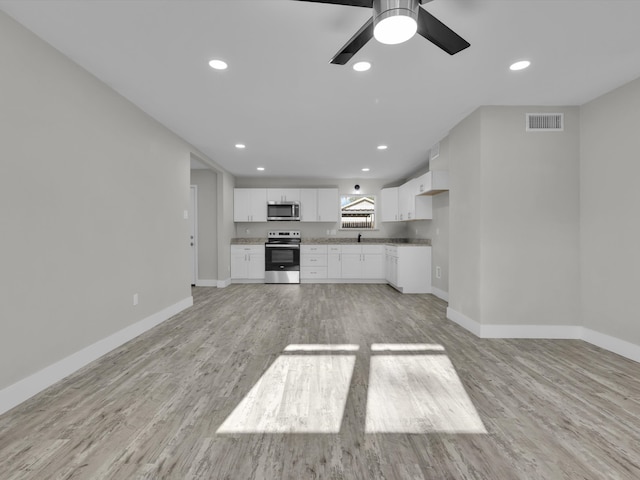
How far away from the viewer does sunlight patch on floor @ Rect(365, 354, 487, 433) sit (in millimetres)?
1761

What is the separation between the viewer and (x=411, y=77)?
2682mm

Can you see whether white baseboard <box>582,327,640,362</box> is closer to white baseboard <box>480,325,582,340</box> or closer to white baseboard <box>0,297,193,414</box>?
white baseboard <box>480,325,582,340</box>

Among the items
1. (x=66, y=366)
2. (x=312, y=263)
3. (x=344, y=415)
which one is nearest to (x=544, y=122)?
(x=344, y=415)

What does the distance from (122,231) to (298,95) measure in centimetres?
220

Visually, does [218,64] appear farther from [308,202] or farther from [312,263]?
[312,263]

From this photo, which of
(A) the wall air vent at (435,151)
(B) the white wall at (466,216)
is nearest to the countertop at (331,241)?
(A) the wall air vent at (435,151)

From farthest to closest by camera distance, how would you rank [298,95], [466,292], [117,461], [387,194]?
[387,194] < [466,292] < [298,95] < [117,461]

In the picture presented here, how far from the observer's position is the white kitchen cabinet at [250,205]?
7.06 metres

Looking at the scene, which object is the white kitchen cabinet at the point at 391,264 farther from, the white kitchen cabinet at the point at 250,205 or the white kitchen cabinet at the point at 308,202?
the white kitchen cabinet at the point at 250,205

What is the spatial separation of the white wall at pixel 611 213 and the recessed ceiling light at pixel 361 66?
2413mm

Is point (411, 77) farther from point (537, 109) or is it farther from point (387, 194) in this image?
point (387, 194)

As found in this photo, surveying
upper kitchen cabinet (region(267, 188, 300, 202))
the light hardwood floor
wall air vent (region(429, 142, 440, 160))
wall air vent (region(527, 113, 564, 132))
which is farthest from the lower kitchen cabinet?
wall air vent (region(527, 113, 564, 132))

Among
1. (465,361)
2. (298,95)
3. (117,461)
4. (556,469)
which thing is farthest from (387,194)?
(117,461)

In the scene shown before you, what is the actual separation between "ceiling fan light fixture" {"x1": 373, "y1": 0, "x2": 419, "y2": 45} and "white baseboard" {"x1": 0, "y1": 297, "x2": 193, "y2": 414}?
299 centimetres
